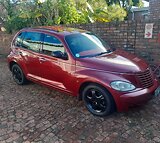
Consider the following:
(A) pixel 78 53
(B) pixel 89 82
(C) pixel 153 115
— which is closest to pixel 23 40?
(A) pixel 78 53

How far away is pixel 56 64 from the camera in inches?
173

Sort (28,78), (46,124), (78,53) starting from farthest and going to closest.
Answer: (28,78) < (78,53) < (46,124)

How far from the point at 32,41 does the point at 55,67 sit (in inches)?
46.5

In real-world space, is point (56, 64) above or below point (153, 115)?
above

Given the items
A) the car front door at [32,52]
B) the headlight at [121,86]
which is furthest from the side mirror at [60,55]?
the headlight at [121,86]

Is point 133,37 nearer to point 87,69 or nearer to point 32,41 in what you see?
point 87,69

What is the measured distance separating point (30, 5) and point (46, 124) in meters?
7.43

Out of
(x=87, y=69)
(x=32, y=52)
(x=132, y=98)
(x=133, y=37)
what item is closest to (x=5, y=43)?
(x=32, y=52)

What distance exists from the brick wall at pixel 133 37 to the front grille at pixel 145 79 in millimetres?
2041

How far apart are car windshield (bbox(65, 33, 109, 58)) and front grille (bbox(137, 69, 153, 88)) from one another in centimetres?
107

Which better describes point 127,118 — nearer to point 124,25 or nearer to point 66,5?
point 124,25

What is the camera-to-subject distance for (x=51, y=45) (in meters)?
4.63

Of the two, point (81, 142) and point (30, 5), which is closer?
point (81, 142)

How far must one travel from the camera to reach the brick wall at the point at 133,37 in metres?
5.73
